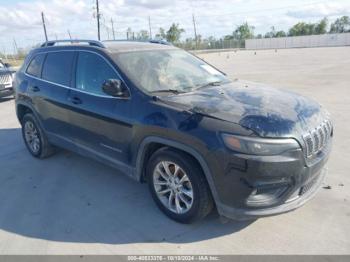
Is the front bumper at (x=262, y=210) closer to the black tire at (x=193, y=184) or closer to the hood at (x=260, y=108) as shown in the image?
the black tire at (x=193, y=184)

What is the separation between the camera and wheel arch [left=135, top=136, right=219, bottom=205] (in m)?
3.06

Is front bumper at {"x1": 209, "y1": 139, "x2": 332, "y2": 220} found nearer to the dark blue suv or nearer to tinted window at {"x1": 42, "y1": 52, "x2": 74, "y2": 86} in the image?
the dark blue suv

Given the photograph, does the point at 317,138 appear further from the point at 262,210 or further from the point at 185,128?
the point at 185,128

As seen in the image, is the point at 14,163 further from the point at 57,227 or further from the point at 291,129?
the point at 291,129

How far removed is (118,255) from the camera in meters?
3.08

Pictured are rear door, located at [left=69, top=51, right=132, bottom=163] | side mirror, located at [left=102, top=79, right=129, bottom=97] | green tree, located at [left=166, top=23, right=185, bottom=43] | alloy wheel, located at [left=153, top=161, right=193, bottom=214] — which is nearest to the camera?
alloy wheel, located at [left=153, top=161, right=193, bottom=214]

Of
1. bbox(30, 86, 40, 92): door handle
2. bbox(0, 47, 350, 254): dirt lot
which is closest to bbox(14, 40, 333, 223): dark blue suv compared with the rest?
bbox(30, 86, 40, 92): door handle

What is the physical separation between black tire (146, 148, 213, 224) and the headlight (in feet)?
1.57

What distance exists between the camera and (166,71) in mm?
4148

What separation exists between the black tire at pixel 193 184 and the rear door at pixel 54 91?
195cm

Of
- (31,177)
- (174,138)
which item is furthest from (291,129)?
(31,177)

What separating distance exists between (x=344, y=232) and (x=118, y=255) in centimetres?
220

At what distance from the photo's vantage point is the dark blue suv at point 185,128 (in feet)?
9.55

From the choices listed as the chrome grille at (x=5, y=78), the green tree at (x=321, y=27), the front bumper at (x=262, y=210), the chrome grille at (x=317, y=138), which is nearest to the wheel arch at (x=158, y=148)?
the front bumper at (x=262, y=210)
